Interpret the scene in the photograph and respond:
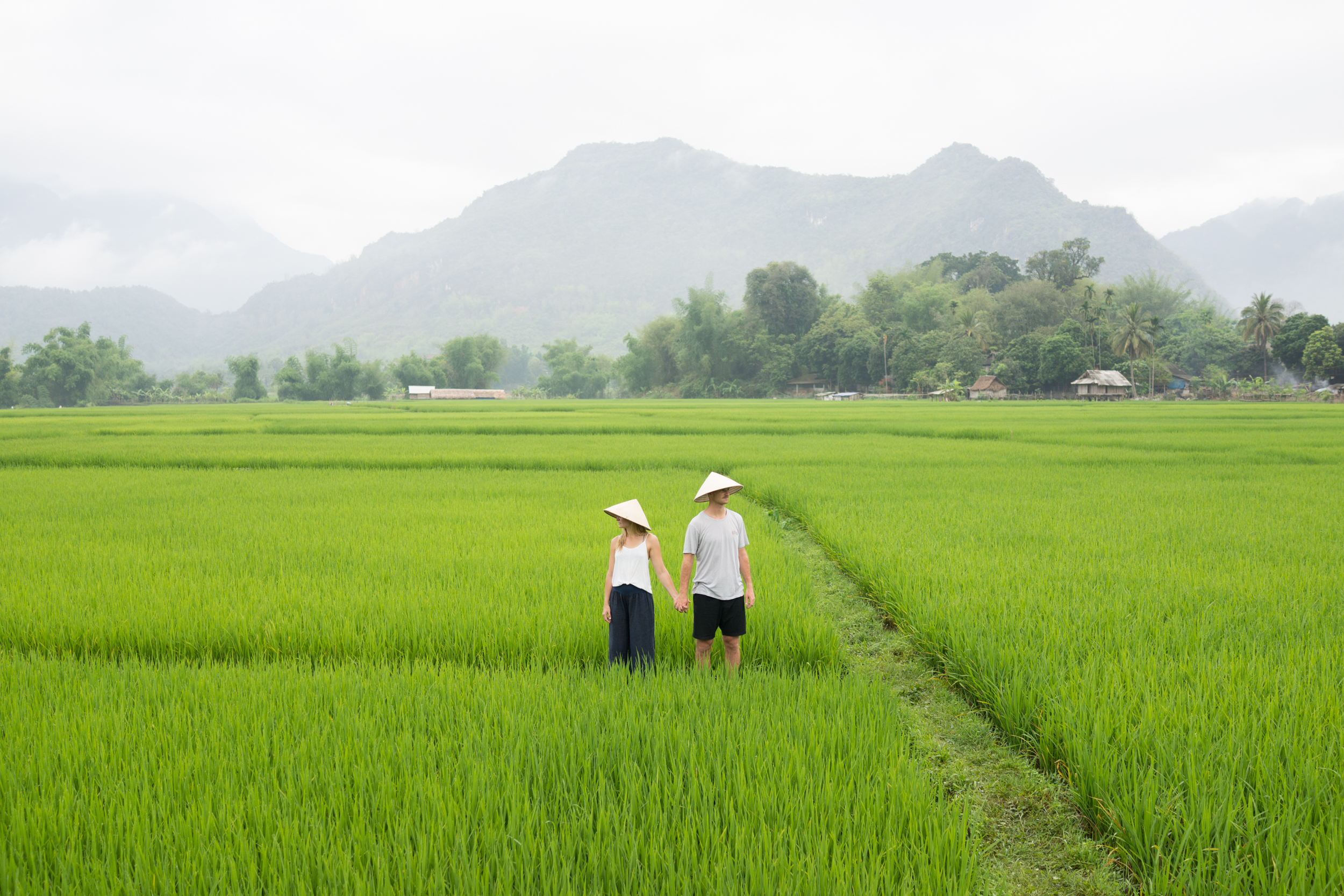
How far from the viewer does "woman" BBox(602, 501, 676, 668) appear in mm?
3414

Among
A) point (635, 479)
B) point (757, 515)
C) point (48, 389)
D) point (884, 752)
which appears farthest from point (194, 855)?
point (48, 389)

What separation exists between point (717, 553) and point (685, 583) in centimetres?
24

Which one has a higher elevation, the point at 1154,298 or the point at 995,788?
the point at 1154,298

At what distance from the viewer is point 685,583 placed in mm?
3541

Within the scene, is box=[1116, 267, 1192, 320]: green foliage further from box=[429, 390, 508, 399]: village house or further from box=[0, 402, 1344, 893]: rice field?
box=[0, 402, 1344, 893]: rice field

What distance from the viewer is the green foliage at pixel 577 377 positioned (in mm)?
117438

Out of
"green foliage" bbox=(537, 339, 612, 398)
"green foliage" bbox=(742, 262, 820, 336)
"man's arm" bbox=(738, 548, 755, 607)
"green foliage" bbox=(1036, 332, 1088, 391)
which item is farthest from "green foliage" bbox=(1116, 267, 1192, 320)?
"man's arm" bbox=(738, 548, 755, 607)

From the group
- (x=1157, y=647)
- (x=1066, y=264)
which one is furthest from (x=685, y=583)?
(x=1066, y=264)

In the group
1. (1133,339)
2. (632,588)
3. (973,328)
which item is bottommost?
(632,588)

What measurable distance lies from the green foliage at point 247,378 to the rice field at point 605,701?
10804 cm

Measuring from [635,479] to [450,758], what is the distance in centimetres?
930

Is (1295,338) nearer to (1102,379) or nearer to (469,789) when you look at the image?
(1102,379)

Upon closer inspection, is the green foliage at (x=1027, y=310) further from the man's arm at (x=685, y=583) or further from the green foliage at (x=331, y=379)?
the green foliage at (x=331, y=379)

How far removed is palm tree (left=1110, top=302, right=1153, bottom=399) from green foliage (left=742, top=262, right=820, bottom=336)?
3355 cm
